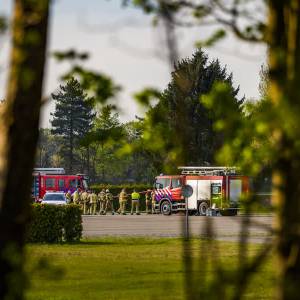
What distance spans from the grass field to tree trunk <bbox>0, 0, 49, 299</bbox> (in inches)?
170

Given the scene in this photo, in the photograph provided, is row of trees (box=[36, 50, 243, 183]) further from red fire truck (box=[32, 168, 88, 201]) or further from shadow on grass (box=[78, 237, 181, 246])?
red fire truck (box=[32, 168, 88, 201])

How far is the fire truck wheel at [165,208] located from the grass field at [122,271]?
79.8 feet

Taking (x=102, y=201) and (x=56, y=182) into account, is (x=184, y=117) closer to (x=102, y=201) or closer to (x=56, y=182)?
(x=102, y=201)

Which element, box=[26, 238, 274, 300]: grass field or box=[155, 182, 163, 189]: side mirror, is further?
box=[155, 182, 163, 189]: side mirror

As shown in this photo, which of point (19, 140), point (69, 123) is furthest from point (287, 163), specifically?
point (69, 123)

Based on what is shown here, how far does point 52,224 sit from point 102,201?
28.3 metres

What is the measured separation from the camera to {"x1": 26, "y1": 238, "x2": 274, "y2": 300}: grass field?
14133mm

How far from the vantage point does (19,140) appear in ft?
14.0

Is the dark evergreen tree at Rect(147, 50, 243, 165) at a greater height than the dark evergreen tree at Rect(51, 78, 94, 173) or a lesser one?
lesser

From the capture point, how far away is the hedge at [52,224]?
2566cm

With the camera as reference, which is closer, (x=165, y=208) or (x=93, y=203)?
(x=165, y=208)

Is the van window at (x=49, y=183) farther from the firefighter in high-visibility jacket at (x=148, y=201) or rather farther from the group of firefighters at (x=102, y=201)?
the firefighter in high-visibility jacket at (x=148, y=201)

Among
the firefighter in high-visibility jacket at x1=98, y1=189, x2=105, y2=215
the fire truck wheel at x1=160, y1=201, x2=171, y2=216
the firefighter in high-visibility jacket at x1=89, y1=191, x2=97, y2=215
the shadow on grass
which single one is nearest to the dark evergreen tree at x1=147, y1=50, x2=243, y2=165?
the shadow on grass

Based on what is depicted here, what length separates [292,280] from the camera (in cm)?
351
